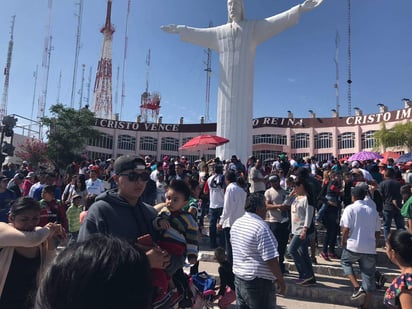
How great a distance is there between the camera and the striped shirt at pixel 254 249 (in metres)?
3.16

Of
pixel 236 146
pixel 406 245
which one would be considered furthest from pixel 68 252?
pixel 236 146

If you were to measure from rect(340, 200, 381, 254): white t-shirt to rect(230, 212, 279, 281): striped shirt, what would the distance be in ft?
6.41

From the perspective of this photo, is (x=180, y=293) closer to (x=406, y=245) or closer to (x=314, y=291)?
(x=406, y=245)

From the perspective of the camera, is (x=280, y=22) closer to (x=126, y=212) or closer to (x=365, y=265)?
(x=365, y=265)

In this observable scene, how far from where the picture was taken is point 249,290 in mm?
3209

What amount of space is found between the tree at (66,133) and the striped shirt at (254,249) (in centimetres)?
2833

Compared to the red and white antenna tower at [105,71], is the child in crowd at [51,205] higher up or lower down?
lower down

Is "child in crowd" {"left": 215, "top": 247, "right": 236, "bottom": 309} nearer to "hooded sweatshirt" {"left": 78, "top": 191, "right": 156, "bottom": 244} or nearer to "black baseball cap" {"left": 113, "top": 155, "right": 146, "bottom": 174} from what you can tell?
"hooded sweatshirt" {"left": 78, "top": 191, "right": 156, "bottom": 244}

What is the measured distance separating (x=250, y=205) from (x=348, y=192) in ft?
15.1

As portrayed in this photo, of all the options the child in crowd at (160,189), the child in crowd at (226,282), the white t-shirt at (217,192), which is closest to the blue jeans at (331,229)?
the white t-shirt at (217,192)

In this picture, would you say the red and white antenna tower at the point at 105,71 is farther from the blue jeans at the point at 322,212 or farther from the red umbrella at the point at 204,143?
the blue jeans at the point at 322,212

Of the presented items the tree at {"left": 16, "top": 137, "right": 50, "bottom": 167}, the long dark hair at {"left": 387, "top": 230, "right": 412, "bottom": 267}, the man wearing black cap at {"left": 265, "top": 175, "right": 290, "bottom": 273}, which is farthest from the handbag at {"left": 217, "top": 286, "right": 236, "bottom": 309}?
the tree at {"left": 16, "top": 137, "right": 50, "bottom": 167}

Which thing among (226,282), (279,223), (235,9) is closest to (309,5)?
(235,9)

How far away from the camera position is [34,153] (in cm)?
3188
